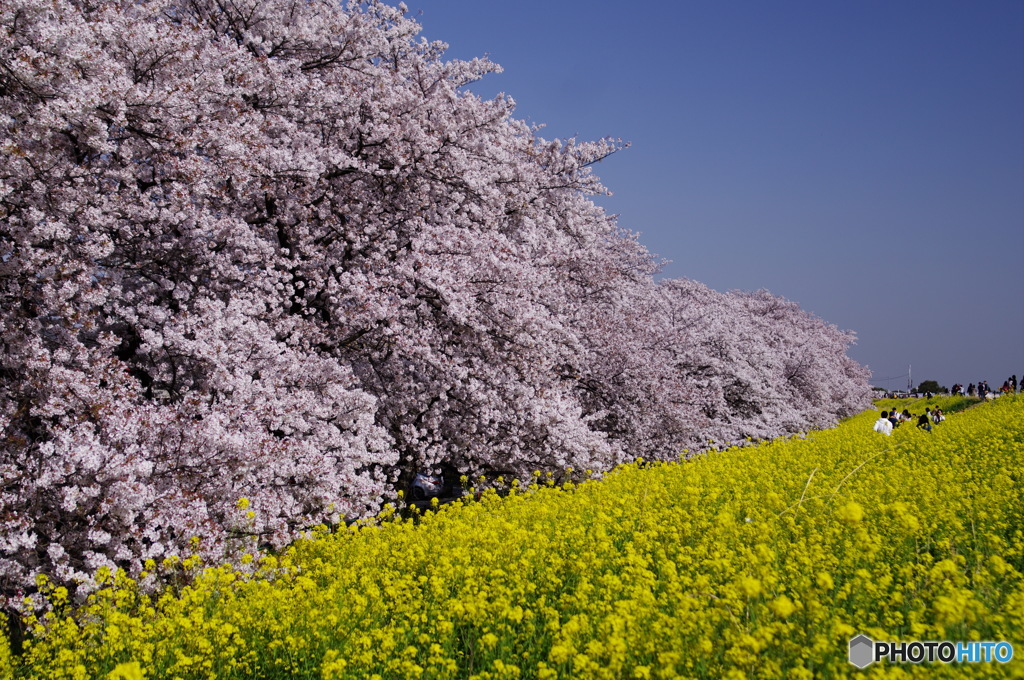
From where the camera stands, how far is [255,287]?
11773 millimetres

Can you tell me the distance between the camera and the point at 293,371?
10.9 m

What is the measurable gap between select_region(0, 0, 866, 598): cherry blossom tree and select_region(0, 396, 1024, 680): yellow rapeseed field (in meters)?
1.19

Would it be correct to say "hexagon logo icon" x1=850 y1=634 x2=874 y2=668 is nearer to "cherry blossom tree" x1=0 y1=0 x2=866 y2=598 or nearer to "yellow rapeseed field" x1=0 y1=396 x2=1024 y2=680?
"yellow rapeseed field" x1=0 y1=396 x2=1024 y2=680

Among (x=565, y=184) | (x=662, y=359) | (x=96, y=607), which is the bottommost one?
(x=96, y=607)

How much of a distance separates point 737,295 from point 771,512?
171 ft

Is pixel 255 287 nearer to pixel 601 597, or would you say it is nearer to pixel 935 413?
pixel 601 597

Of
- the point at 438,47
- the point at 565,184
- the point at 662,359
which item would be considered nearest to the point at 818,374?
the point at 662,359

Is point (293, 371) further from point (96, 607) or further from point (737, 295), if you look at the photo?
point (737, 295)

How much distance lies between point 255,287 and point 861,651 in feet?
32.9

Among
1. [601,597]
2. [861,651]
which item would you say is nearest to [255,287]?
[601,597]

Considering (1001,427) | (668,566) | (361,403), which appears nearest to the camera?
(668,566)

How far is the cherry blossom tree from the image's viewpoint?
8.39 metres

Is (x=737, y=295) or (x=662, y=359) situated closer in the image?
(x=662, y=359)

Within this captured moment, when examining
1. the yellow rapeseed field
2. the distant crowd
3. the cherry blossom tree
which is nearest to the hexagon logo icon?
the yellow rapeseed field
